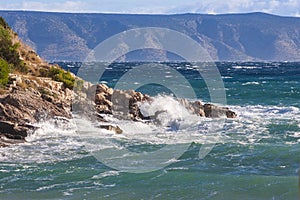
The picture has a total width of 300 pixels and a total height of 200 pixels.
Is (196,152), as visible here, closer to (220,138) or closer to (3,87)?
(220,138)

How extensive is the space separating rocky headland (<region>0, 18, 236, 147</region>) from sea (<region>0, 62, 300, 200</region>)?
57cm

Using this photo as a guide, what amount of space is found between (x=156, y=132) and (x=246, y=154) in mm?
6206

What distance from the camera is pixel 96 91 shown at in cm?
2953

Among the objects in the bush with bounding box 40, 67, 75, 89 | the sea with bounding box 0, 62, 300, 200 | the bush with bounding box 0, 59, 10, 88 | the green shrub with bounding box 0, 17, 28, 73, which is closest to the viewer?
the sea with bounding box 0, 62, 300, 200

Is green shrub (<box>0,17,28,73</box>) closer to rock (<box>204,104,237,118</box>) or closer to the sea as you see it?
the sea

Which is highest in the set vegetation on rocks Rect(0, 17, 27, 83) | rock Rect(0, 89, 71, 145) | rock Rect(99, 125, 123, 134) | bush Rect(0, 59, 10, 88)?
vegetation on rocks Rect(0, 17, 27, 83)

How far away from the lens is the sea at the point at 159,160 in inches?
604

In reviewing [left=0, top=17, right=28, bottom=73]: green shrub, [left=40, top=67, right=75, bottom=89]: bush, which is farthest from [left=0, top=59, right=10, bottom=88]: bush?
[left=40, top=67, right=75, bottom=89]: bush

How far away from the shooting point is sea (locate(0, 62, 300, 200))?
50.4ft

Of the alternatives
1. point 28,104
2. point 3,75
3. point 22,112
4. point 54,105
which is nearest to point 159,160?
point 22,112

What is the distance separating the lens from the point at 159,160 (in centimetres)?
1891

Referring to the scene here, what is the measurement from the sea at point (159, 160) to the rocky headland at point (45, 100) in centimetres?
57

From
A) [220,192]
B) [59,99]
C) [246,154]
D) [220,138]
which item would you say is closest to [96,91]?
[59,99]

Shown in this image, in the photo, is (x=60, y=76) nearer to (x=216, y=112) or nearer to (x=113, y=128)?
(x=113, y=128)
